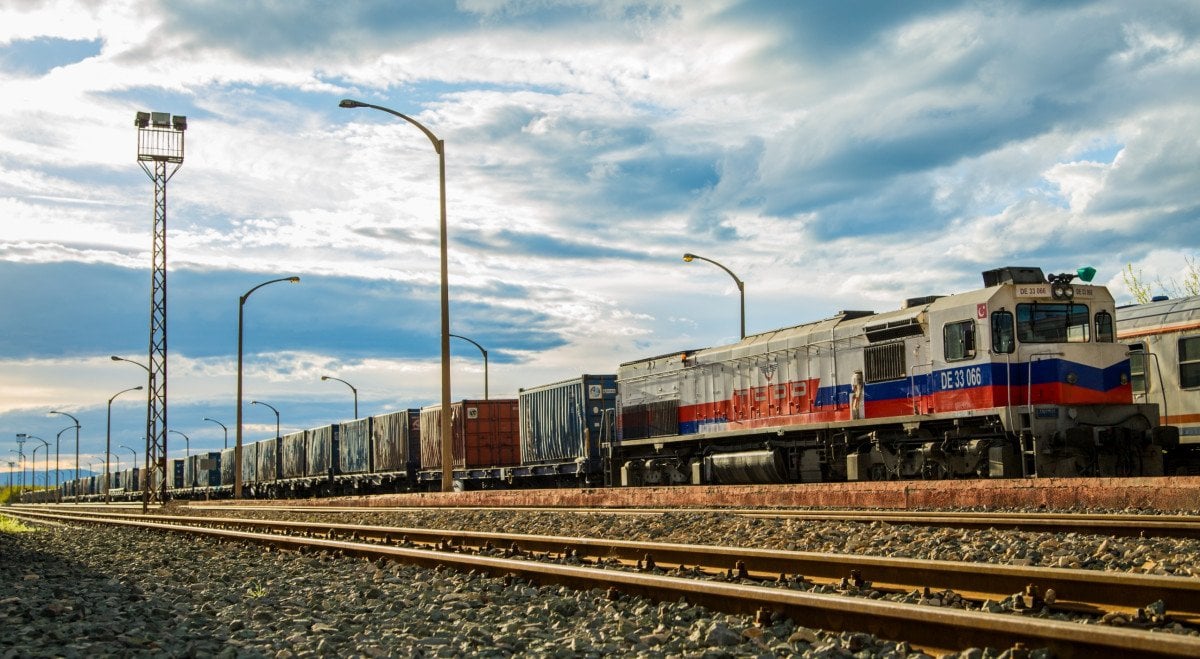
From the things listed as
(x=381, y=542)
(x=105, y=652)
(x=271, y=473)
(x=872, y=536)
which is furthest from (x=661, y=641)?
(x=271, y=473)

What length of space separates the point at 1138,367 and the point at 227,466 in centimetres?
5496

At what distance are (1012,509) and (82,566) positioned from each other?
12630 mm

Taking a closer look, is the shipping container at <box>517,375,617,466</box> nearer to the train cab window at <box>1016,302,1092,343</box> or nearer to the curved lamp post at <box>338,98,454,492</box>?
the curved lamp post at <box>338,98,454,492</box>

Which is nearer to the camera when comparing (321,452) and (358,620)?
(358,620)

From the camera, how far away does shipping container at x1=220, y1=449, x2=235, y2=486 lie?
208 feet

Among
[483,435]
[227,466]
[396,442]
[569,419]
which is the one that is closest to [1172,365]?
[569,419]

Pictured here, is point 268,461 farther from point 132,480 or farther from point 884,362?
point 884,362

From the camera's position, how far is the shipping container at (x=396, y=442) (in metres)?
42.3

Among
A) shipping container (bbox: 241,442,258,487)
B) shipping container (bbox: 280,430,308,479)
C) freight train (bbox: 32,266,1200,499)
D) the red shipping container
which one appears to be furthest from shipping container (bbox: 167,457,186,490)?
freight train (bbox: 32,266,1200,499)

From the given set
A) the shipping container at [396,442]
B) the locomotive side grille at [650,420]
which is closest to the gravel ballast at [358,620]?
the locomotive side grille at [650,420]

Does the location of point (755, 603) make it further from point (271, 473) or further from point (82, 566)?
point (271, 473)

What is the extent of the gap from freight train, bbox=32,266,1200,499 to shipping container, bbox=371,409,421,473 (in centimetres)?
1355

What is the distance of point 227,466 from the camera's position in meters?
64.4

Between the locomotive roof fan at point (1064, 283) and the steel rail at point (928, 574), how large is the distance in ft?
36.3
